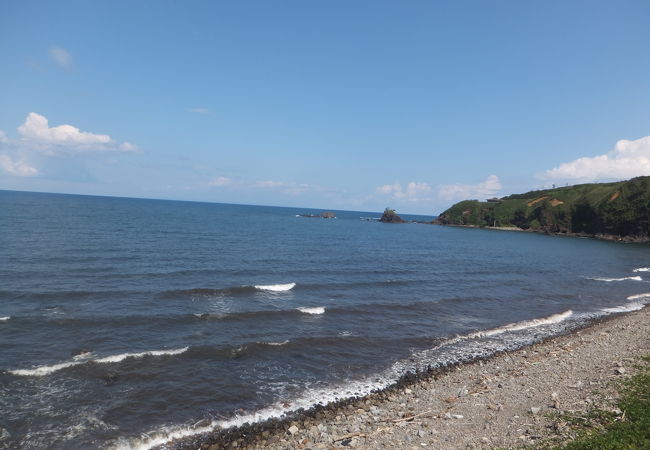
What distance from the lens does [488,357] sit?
1825 cm

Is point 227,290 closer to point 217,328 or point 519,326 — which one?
point 217,328

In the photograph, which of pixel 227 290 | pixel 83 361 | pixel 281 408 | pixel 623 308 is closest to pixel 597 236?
pixel 623 308

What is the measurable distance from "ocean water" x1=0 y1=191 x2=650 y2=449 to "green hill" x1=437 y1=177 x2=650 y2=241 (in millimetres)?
81871

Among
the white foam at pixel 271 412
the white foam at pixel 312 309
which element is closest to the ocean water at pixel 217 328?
the white foam at pixel 271 412

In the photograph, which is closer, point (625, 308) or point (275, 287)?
point (625, 308)

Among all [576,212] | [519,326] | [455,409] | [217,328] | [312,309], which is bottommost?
[217,328]

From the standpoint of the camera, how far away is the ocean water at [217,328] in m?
12.6

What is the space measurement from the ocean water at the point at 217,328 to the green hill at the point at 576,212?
269ft

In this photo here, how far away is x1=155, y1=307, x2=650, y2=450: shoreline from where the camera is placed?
9.91 meters

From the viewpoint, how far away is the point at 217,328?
2058cm

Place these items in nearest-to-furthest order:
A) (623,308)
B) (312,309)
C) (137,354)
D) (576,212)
Result: (137,354) < (312,309) < (623,308) < (576,212)

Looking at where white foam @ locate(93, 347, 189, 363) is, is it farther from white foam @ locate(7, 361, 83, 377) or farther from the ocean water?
white foam @ locate(7, 361, 83, 377)

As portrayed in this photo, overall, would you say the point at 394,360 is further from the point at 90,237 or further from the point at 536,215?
the point at 536,215

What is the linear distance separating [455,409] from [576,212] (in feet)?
477
